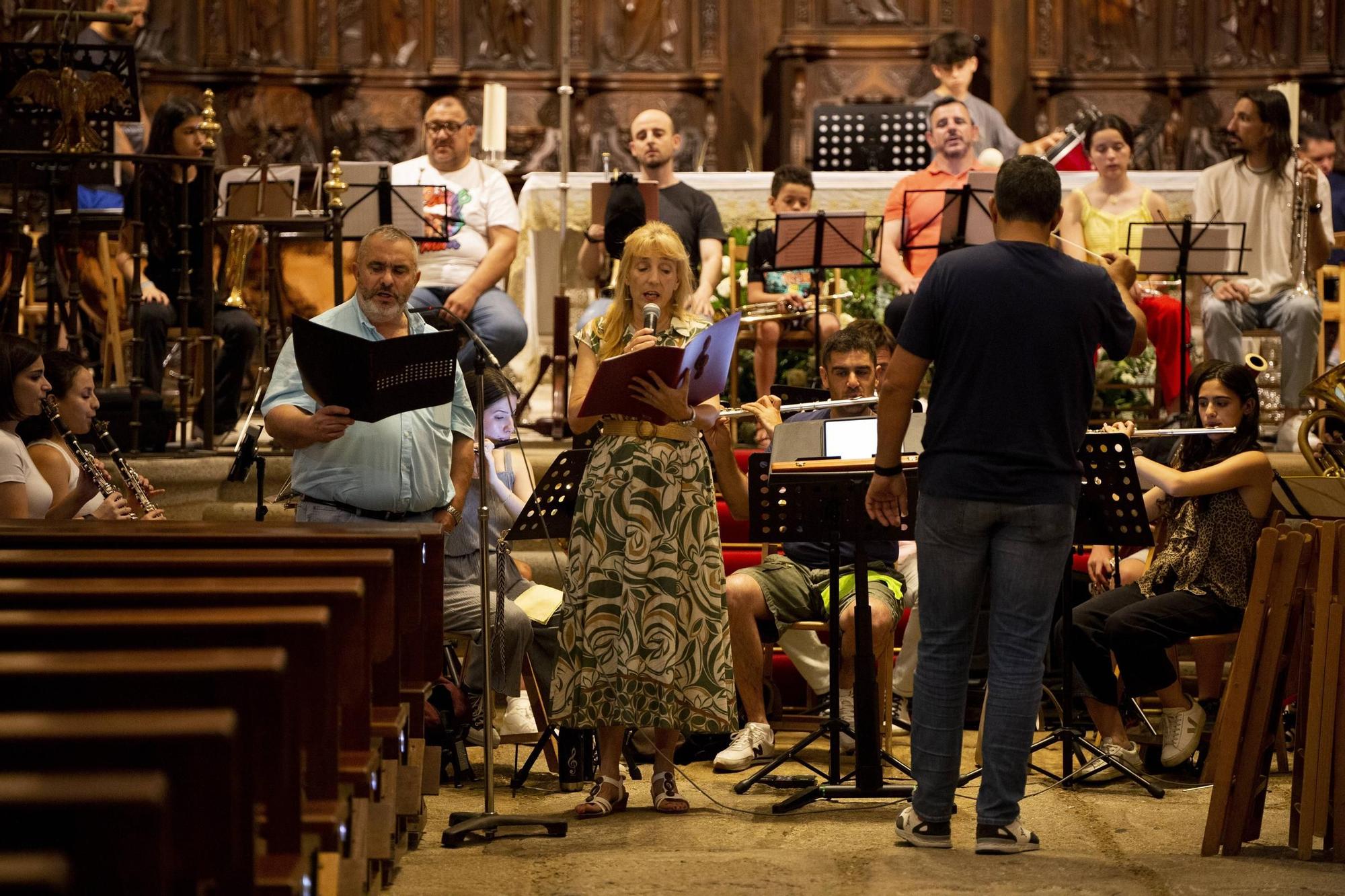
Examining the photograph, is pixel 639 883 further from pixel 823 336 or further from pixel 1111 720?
pixel 823 336

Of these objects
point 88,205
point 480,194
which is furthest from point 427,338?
point 88,205

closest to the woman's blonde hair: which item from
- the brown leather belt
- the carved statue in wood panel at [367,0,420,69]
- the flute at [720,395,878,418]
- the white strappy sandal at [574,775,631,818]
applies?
the brown leather belt

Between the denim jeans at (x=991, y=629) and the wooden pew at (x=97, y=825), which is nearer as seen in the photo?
the wooden pew at (x=97, y=825)

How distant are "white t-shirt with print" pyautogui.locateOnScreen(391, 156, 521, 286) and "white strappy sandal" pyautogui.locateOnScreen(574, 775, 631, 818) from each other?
11.7 ft

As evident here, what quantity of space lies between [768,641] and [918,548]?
1.62m

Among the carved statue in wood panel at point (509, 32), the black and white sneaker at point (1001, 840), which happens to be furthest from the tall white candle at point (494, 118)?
the black and white sneaker at point (1001, 840)

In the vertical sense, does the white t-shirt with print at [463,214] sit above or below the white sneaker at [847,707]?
above

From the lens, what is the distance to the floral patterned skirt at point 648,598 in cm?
439

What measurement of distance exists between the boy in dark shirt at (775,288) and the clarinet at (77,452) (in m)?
3.51

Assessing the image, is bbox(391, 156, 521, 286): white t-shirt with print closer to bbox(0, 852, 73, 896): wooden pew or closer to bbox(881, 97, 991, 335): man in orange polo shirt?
bbox(881, 97, 991, 335): man in orange polo shirt

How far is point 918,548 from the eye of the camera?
3932 mm

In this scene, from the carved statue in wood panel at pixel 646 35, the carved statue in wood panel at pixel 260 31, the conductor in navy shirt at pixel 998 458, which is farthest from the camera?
the carved statue in wood panel at pixel 646 35

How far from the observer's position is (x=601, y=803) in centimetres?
440

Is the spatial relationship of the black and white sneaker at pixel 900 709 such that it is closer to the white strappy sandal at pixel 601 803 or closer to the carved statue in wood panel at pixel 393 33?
the white strappy sandal at pixel 601 803
